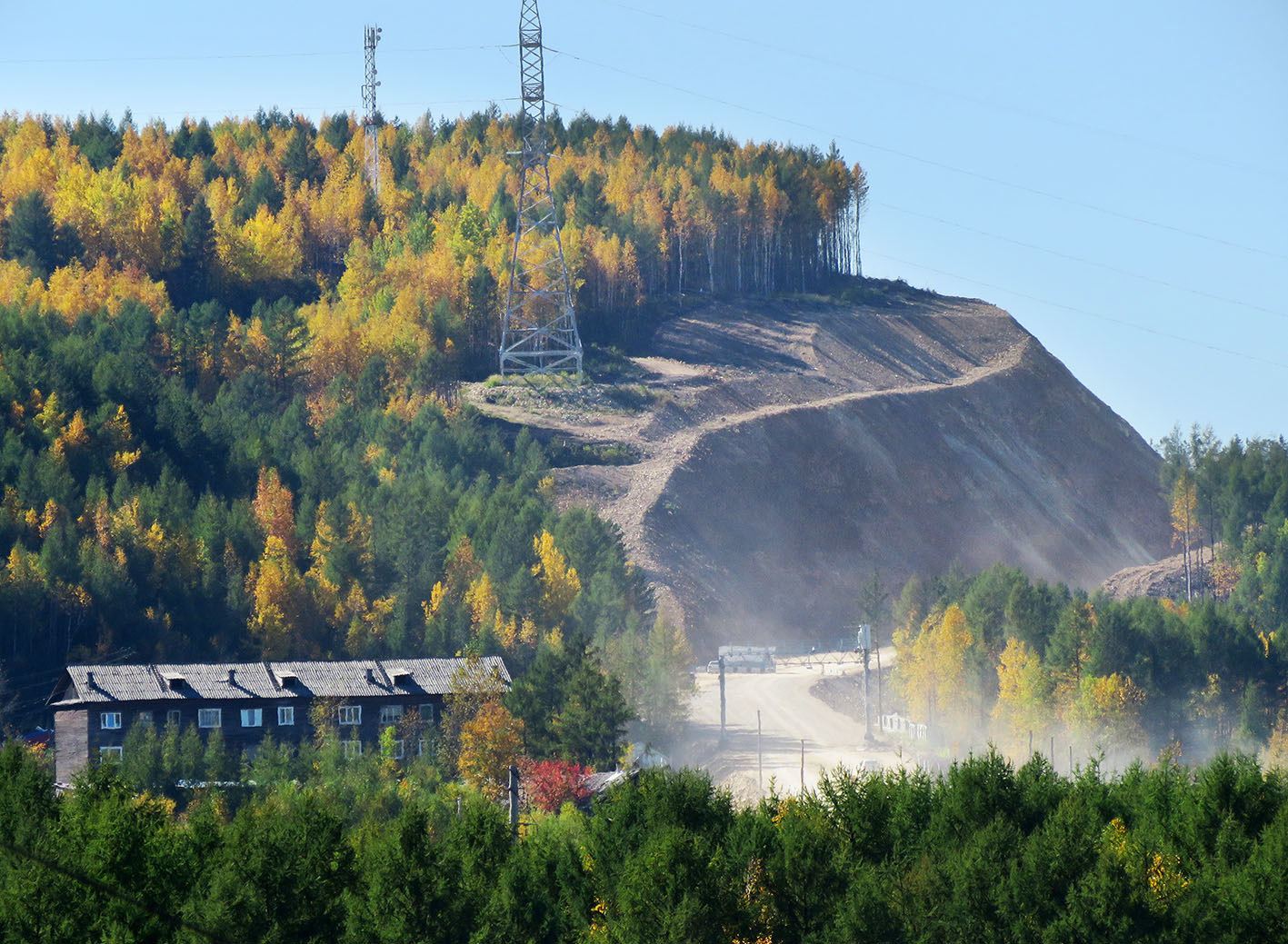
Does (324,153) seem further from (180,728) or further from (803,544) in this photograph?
(180,728)

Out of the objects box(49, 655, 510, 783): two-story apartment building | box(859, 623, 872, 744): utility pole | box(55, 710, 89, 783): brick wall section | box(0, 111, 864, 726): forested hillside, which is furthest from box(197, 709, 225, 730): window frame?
box(859, 623, 872, 744): utility pole

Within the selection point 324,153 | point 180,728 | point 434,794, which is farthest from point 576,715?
point 324,153

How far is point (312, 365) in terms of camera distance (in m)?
127

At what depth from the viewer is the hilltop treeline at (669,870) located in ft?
139

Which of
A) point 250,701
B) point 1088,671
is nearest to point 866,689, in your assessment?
point 1088,671

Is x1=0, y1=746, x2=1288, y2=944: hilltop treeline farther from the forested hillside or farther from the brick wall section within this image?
the forested hillside

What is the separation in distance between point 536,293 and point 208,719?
52893mm

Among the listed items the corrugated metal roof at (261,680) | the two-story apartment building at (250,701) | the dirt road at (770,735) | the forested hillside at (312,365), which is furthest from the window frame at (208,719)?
the dirt road at (770,735)

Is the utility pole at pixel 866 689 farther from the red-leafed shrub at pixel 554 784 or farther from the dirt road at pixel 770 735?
the red-leafed shrub at pixel 554 784

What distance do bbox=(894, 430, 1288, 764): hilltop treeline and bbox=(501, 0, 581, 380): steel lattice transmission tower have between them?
32232 mm

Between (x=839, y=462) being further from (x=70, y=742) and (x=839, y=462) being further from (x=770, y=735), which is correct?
(x=70, y=742)

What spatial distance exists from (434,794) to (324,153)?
11259 cm

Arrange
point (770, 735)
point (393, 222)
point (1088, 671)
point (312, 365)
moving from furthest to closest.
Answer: point (393, 222) < point (312, 365) < point (1088, 671) < point (770, 735)

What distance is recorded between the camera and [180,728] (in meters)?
70.5
